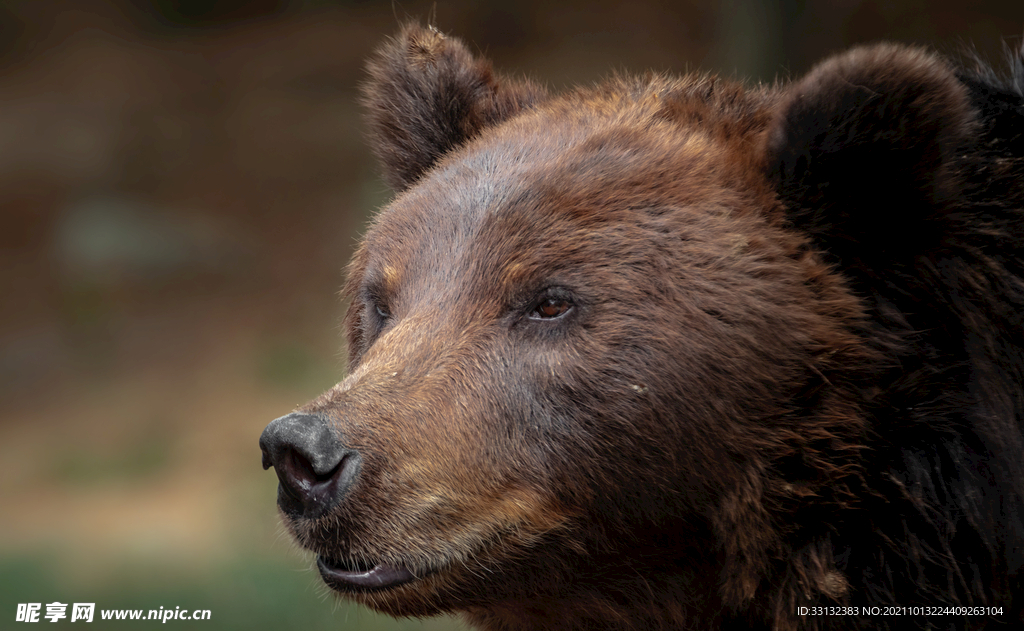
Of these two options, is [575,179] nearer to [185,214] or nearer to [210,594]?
[210,594]

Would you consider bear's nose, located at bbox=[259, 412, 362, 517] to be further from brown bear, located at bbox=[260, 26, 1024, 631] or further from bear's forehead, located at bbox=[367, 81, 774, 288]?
bear's forehead, located at bbox=[367, 81, 774, 288]

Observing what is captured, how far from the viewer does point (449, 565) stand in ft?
8.24

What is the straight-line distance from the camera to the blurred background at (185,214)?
878 cm

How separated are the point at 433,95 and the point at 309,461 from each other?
6.23ft

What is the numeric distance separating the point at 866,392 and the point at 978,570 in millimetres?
594

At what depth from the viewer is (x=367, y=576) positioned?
8.32 feet

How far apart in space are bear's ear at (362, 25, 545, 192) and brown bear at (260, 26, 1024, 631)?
113 centimetres

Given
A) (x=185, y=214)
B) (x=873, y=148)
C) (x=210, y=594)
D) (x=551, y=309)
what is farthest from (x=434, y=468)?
(x=185, y=214)

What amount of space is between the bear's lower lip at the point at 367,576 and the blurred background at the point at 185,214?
20.0 feet

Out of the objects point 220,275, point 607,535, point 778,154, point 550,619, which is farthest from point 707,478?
point 220,275

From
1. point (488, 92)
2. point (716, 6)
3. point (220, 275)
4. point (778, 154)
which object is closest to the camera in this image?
point (778, 154)

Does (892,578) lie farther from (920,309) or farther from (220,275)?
(220,275)

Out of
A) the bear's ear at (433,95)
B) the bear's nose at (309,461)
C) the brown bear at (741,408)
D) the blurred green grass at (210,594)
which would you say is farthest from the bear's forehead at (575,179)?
the blurred green grass at (210,594)

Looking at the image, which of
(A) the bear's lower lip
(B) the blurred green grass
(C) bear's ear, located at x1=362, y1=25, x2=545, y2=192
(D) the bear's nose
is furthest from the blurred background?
(D) the bear's nose
